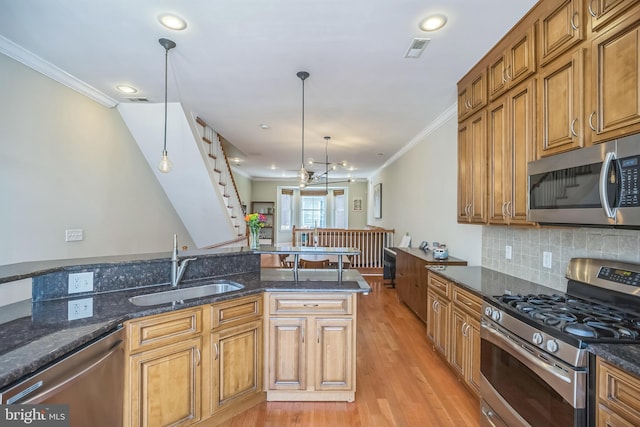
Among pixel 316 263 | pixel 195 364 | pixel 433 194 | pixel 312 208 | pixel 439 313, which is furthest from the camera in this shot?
pixel 312 208

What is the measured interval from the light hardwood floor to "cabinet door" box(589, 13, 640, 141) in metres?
2.06

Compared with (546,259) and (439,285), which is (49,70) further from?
(546,259)

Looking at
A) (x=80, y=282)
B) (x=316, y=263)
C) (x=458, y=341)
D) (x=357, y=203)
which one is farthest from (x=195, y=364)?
(x=357, y=203)

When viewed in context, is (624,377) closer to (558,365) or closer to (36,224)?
(558,365)

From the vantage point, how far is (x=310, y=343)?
231cm

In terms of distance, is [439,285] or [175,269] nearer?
[175,269]

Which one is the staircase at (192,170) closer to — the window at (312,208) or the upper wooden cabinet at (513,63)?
the upper wooden cabinet at (513,63)

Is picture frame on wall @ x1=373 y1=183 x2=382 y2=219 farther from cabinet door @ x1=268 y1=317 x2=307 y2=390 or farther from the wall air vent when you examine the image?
cabinet door @ x1=268 y1=317 x2=307 y2=390

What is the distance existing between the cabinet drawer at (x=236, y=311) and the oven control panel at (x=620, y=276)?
219 cm

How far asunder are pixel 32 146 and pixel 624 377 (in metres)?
4.37

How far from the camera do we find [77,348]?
1.36 metres

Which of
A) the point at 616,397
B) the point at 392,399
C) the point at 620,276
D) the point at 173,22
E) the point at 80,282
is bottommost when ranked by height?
the point at 392,399

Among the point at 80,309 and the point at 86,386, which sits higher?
the point at 80,309

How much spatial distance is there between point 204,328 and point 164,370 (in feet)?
1.00
